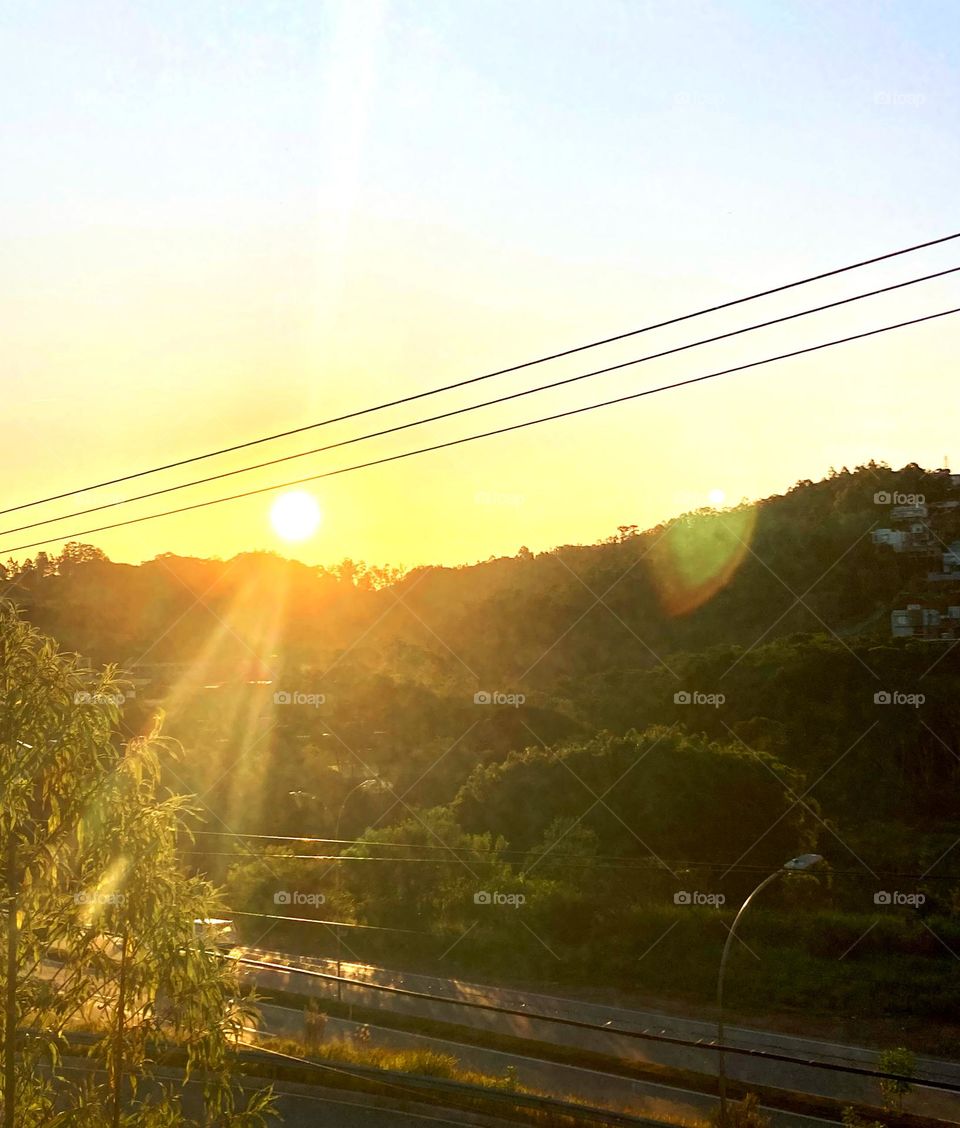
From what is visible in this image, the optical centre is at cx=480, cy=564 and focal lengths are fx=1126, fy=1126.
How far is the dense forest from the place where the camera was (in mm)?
29786

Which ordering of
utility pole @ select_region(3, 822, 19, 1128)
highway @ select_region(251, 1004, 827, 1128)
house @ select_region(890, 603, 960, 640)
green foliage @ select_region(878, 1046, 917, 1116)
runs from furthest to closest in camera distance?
house @ select_region(890, 603, 960, 640) → highway @ select_region(251, 1004, 827, 1128) → green foliage @ select_region(878, 1046, 917, 1116) → utility pole @ select_region(3, 822, 19, 1128)

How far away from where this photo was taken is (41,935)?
22.5 feet

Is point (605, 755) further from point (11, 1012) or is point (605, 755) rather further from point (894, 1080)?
point (11, 1012)

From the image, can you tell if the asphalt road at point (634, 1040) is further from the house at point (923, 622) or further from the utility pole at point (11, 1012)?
the house at point (923, 622)

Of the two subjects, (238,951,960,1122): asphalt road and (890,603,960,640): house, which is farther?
(890,603,960,640): house

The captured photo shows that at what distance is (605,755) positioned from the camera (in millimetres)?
34219

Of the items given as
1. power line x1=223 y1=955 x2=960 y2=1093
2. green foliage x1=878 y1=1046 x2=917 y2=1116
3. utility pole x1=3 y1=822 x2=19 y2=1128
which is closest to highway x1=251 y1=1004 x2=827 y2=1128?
power line x1=223 y1=955 x2=960 y2=1093

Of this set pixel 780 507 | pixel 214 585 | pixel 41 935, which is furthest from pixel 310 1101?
pixel 780 507

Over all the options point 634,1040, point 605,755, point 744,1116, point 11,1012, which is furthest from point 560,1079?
point 11,1012

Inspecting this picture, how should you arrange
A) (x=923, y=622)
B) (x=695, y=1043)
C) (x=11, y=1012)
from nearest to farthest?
1. (x=11, y=1012)
2. (x=695, y=1043)
3. (x=923, y=622)

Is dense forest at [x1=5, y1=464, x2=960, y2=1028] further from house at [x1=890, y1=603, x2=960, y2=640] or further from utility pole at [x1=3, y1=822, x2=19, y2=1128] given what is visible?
utility pole at [x1=3, y1=822, x2=19, y2=1128]

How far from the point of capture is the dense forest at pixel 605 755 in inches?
1173

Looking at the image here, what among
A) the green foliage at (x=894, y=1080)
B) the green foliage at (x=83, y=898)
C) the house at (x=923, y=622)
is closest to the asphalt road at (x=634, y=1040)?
the green foliage at (x=894, y=1080)

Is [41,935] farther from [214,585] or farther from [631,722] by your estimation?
[214,585]
